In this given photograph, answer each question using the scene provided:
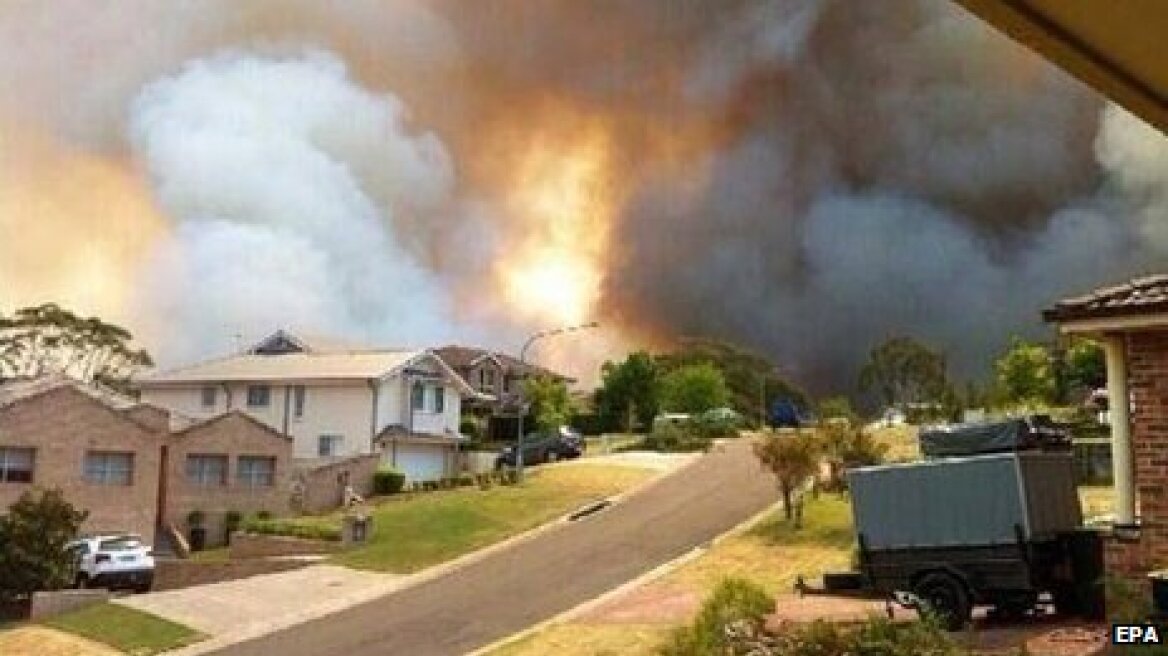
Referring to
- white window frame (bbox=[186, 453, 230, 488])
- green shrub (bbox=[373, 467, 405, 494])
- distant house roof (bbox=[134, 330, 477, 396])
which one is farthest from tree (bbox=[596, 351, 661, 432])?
white window frame (bbox=[186, 453, 230, 488])

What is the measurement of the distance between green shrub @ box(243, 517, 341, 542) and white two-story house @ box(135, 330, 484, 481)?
12462 millimetres

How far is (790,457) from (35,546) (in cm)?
1859

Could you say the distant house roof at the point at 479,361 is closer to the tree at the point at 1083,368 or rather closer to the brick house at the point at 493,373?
the brick house at the point at 493,373

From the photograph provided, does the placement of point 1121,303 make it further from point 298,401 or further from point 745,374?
point 745,374

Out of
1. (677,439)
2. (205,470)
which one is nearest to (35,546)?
(205,470)

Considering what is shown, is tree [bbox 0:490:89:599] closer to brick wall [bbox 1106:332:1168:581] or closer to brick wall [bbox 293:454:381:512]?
brick wall [bbox 293:454:381:512]

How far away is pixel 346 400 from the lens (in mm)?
53625

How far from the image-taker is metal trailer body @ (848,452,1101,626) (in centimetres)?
1473

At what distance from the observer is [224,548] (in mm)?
39750

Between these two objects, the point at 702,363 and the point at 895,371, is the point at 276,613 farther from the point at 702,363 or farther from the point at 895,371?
the point at 702,363

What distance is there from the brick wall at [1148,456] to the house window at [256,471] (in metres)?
35.4

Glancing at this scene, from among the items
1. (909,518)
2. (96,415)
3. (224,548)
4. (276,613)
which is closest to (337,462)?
(224,548)

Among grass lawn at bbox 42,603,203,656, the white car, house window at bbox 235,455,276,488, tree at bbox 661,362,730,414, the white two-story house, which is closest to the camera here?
grass lawn at bbox 42,603,203,656

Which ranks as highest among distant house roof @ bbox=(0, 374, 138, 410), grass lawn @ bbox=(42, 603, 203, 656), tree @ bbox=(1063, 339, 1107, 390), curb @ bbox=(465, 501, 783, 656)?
tree @ bbox=(1063, 339, 1107, 390)
